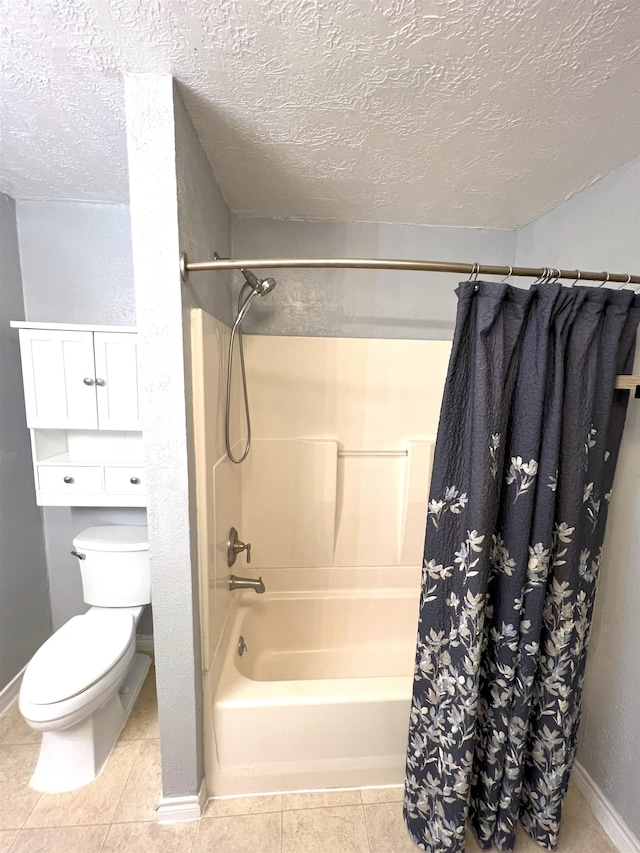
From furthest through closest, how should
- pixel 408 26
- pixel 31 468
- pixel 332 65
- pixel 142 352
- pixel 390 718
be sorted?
1. pixel 31 468
2. pixel 390 718
3. pixel 142 352
4. pixel 332 65
5. pixel 408 26

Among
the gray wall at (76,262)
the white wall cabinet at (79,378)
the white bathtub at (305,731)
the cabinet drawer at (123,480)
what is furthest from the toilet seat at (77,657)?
the gray wall at (76,262)

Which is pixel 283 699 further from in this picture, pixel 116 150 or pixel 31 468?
pixel 116 150

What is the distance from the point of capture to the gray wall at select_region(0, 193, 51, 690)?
1.69 metres

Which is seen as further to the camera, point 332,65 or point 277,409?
point 277,409

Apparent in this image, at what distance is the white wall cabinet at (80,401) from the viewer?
1614 mm

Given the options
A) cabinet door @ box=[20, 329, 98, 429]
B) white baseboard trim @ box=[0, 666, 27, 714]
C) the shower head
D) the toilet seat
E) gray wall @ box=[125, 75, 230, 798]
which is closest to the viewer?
gray wall @ box=[125, 75, 230, 798]

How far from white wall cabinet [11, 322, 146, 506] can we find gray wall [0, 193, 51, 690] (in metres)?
0.14

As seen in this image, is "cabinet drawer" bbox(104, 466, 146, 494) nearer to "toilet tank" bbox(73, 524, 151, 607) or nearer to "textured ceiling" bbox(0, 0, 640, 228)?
"toilet tank" bbox(73, 524, 151, 607)

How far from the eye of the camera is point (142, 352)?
108 cm

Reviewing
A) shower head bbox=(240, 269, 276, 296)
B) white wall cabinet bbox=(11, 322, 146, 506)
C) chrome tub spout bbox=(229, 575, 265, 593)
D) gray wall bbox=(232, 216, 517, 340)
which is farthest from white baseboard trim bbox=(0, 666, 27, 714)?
shower head bbox=(240, 269, 276, 296)

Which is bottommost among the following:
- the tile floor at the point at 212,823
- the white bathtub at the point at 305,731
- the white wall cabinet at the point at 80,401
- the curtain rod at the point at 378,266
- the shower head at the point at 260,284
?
the tile floor at the point at 212,823

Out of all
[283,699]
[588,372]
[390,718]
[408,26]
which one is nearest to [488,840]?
[390,718]

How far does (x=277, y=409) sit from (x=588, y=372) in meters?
1.28

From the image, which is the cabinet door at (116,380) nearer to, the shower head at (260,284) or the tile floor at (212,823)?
the shower head at (260,284)
